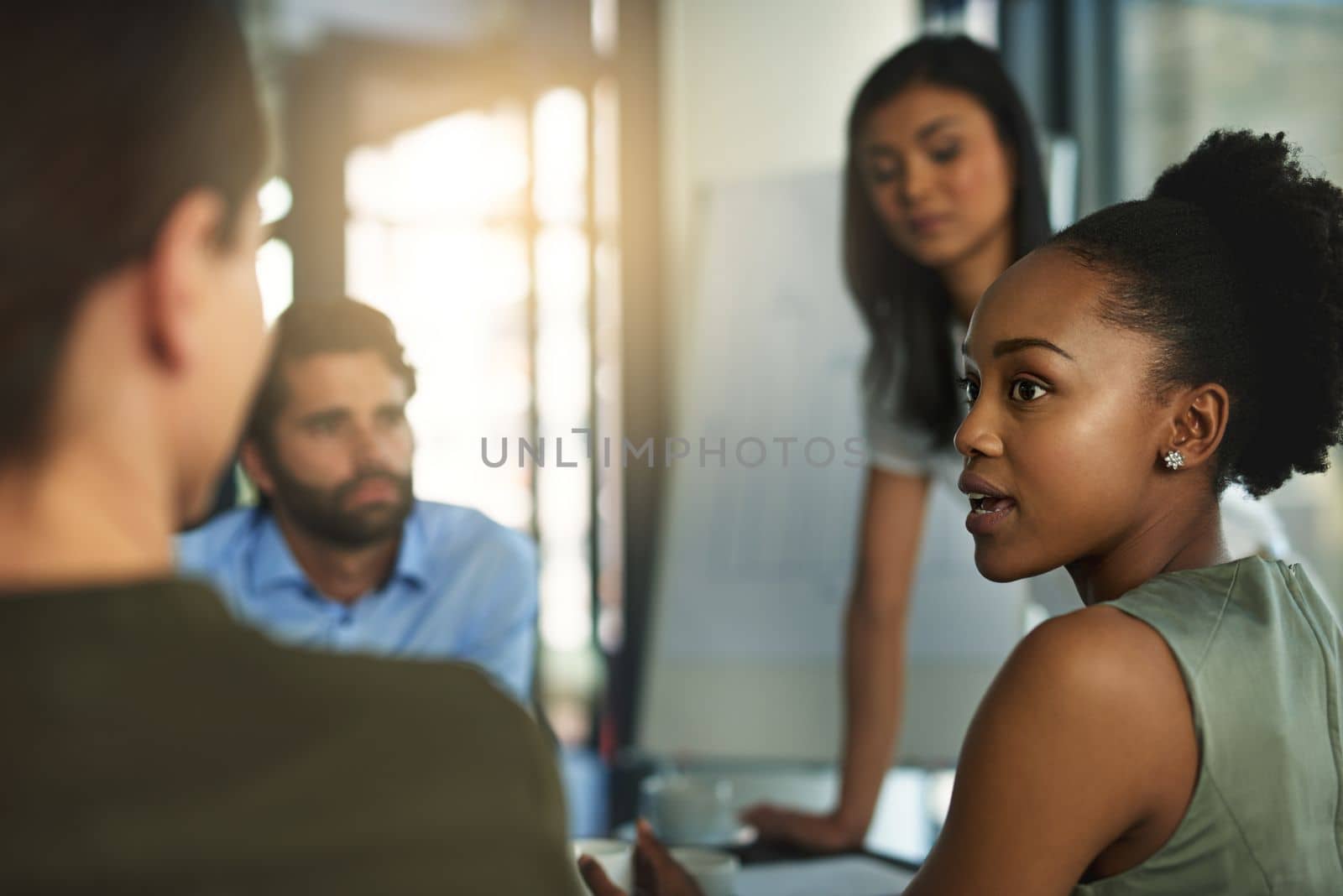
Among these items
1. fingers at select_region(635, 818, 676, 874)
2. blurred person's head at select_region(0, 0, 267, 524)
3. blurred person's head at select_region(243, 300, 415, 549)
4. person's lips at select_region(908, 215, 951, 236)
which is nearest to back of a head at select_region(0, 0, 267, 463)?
blurred person's head at select_region(0, 0, 267, 524)

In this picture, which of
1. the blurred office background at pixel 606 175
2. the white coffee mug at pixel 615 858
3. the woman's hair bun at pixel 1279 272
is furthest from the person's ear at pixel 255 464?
the woman's hair bun at pixel 1279 272

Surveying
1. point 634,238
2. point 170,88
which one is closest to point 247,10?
point 170,88

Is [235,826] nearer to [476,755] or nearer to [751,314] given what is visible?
[476,755]

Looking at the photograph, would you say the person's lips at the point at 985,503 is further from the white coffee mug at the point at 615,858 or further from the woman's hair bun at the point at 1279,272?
the white coffee mug at the point at 615,858

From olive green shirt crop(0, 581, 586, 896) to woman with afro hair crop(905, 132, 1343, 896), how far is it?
361 millimetres

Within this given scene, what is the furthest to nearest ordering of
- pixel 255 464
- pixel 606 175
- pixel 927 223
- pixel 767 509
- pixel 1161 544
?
1. pixel 606 175
2. pixel 767 509
3. pixel 927 223
4. pixel 255 464
5. pixel 1161 544

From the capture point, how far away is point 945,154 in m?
1.46

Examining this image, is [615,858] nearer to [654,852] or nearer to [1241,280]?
[654,852]

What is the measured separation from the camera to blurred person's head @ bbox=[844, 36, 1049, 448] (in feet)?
4.64

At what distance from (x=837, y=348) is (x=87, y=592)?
1.93m

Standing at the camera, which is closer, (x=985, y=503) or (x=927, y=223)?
(x=985, y=503)

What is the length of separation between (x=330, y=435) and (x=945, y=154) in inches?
30.0

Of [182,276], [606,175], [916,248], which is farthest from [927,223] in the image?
[606,175]

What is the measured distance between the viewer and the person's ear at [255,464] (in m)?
1.16
